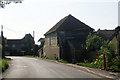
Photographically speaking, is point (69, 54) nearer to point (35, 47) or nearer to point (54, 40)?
point (54, 40)

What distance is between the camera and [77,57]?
3216 cm

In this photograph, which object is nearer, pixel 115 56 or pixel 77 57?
pixel 115 56

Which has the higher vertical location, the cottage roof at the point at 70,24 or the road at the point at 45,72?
the cottage roof at the point at 70,24

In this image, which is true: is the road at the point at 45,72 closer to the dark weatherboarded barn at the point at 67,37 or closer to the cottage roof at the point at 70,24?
the dark weatherboarded barn at the point at 67,37

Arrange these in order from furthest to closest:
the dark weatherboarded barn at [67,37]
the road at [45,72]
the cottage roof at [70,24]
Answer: the cottage roof at [70,24]
the dark weatherboarded barn at [67,37]
the road at [45,72]

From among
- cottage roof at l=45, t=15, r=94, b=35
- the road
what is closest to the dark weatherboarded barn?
cottage roof at l=45, t=15, r=94, b=35

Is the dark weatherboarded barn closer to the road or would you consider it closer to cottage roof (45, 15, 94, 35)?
cottage roof (45, 15, 94, 35)

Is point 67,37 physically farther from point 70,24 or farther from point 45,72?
point 45,72

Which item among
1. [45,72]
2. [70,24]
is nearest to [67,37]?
[70,24]

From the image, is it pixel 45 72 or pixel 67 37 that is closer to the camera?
pixel 45 72

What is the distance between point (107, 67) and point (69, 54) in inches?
735

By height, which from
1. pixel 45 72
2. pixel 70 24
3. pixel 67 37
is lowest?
pixel 45 72

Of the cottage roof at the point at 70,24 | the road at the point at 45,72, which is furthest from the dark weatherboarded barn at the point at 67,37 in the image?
the road at the point at 45,72

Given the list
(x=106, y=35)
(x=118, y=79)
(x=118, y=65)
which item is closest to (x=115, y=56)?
(x=118, y=65)
